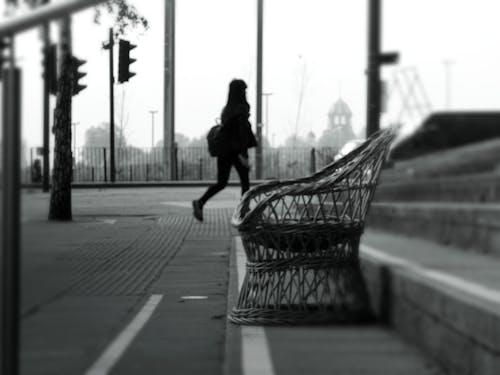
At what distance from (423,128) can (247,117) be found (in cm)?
232

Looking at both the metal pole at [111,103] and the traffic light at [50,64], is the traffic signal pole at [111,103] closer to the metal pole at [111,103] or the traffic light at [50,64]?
the metal pole at [111,103]

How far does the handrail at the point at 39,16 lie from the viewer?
78.0 inches

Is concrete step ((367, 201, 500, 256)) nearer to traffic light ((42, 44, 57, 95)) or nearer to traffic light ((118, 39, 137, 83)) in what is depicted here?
traffic light ((118, 39, 137, 83))

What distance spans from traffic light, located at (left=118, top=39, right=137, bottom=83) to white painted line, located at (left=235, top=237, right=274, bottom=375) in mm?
1366

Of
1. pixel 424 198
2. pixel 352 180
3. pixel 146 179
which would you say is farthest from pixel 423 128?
pixel 424 198

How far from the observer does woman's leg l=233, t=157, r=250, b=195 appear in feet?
20.5

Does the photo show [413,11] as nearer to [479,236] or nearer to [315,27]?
[315,27]

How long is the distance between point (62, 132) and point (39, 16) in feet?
1.57

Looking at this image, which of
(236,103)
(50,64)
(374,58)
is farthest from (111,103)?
(236,103)

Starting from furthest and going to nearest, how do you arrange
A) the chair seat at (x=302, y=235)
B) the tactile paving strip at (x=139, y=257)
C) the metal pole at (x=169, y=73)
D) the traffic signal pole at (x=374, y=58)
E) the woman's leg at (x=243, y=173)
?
the woman's leg at (x=243, y=173)
the tactile paving strip at (x=139, y=257)
the chair seat at (x=302, y=235)
the traffic signal pole at (x=374, y=58)
the metal pole at (x=169, y=73)

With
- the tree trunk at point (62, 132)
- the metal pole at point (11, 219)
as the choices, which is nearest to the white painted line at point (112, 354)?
the metal pole at point (11, 219)

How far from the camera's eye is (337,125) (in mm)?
3766

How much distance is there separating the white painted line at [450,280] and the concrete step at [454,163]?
1.43 ft

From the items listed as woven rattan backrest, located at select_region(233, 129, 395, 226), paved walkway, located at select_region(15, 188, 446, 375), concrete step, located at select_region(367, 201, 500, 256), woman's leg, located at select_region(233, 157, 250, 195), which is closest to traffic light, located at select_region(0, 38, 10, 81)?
paved walkway, located at select_region(15, 188, 446, 375)
